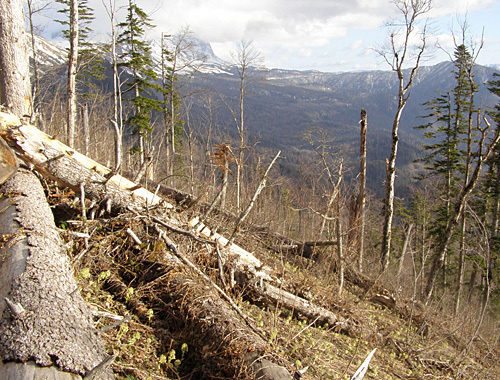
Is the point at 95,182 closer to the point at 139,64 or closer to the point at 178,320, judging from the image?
the point at 178,320

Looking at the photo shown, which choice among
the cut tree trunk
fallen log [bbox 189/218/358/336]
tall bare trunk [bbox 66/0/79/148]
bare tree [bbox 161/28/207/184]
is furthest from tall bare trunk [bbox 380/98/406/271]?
bare tree [bbox 161/28/207/184]

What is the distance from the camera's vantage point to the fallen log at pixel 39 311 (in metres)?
1.93

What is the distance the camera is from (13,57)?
233 inches

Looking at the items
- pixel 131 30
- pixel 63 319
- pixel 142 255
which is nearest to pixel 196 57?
pixel 131 30

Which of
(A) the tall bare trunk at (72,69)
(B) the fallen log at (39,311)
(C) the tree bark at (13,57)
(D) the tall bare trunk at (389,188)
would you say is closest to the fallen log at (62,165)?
(B) the fallen log at (39,311)

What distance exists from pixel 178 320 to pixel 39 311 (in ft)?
5.07

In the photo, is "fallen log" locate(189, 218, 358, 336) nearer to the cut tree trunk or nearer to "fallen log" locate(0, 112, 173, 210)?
the cut tree trunk

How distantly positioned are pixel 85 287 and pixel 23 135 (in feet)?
7.69

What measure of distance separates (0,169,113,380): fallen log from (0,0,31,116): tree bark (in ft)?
11.3

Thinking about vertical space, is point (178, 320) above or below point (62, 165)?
below

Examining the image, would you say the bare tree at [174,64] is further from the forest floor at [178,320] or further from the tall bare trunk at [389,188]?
the forest floor at [178,320]

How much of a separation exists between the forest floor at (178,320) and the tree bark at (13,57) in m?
2.52

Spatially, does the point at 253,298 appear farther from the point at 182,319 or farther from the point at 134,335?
the point at 134,335

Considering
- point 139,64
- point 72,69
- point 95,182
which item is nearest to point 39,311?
point 95,182
